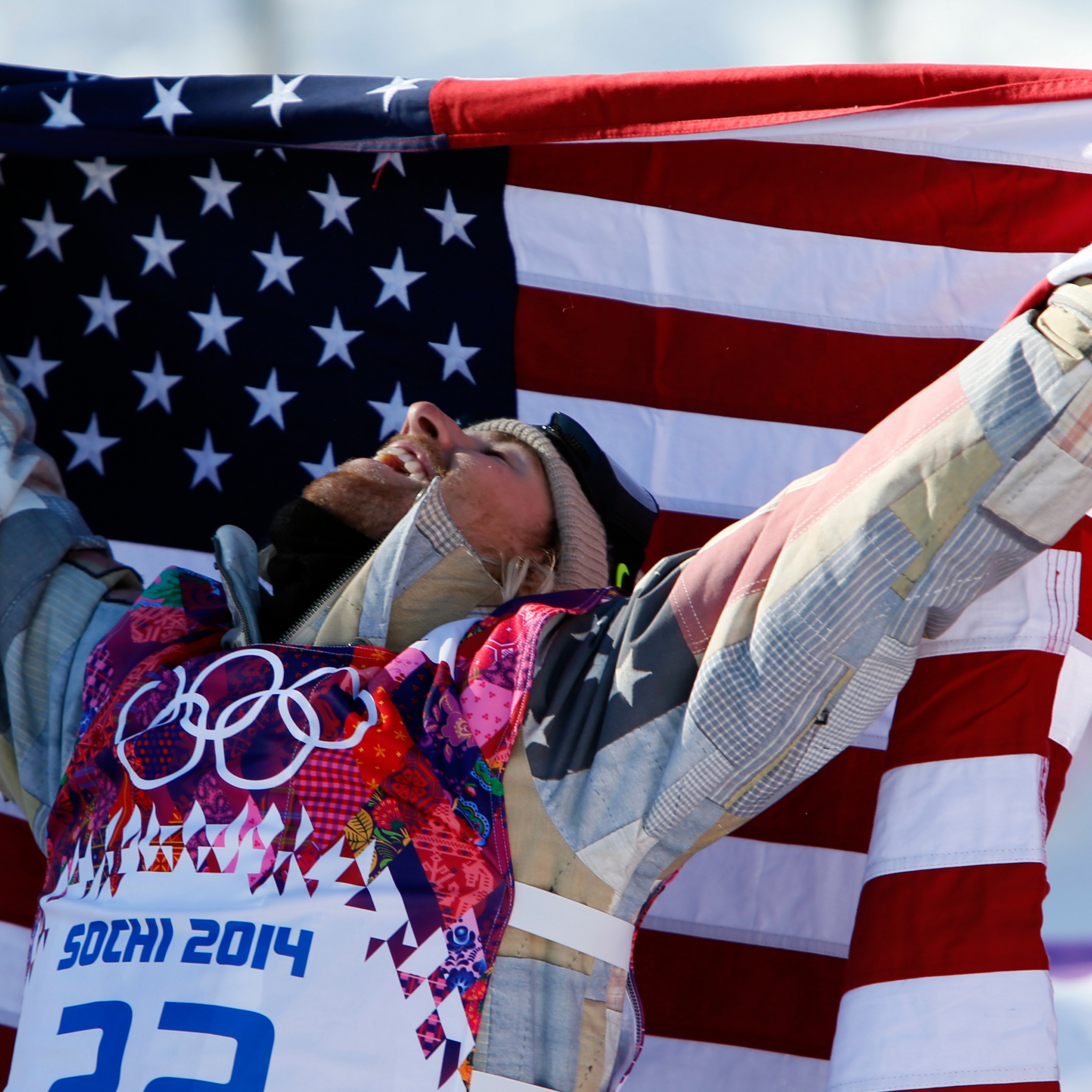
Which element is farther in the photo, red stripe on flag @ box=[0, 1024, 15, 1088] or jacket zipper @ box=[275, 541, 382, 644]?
red stripe on flag @ box=[0, 1024, 15, 1088]

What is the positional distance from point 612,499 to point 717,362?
0.39 metres

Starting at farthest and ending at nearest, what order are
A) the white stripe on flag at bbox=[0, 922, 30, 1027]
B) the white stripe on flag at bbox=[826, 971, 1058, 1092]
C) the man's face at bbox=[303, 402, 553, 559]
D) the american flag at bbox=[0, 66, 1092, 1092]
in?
the white stripe on flag at bbox=[0, 922, 30, 1027] < the man's face at bbox=[303, 402, 553, 559] < the american flag at bbox=[0, 66, 1092, 1092] < the white stripe on flag at bbox=[826, 971, 1058, 1092]

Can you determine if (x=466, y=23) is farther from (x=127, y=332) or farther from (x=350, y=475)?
(x=350, y=475)

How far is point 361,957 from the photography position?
Result: 44.1 inches

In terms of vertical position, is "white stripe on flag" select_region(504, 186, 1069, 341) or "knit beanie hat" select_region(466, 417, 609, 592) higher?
"white stripe on flag" select_region(504, 186, 1069, 341)

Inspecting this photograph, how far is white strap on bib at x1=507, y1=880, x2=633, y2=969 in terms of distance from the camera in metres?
1.15

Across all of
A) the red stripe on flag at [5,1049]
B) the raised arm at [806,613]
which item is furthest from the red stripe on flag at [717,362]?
the red stripe on flag at [5,1049]

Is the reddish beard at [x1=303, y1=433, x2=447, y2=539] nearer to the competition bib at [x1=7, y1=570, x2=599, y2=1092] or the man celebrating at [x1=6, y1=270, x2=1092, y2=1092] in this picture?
the man celebrating at [x1=6, y1=270, x2=1092, y2=1092]

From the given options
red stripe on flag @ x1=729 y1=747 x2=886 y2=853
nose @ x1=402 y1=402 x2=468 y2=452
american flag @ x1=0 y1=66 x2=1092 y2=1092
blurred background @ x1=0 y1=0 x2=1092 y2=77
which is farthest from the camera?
blurred background @ x1=0 y1=0 x2=1092 y2=77

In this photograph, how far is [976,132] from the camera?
1619 mm

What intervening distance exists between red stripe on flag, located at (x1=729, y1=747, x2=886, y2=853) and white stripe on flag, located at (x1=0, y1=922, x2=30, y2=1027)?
1.19 meters

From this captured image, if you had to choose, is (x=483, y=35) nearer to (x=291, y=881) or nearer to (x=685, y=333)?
(x=685, y=333)

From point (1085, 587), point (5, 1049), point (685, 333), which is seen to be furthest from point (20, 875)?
point (1085, 587)

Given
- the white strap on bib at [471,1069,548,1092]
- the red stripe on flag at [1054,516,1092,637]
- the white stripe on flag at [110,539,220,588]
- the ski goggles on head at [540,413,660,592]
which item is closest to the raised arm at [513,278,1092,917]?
the white strap on bib at [471,1069,548,1092]
